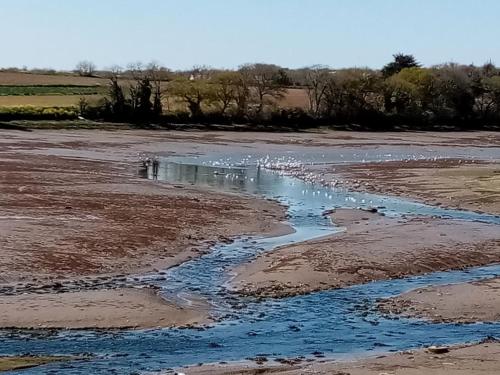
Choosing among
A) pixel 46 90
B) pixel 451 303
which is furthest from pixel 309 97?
pixel 451 303

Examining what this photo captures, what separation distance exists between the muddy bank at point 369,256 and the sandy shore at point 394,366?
5360 millimetres

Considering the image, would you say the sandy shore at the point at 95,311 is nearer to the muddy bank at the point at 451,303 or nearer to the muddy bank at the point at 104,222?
the muddy bank at the point at 104,222

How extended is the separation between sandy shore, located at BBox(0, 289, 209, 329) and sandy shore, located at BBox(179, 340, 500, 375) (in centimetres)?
329

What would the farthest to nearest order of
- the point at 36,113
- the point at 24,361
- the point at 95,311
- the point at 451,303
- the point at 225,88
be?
the point at 225,88, the point at 36,113, the point at 451,303, the point at 95,311, the point at 24,361

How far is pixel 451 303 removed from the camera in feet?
61.1

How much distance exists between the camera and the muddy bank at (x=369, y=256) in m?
20.5

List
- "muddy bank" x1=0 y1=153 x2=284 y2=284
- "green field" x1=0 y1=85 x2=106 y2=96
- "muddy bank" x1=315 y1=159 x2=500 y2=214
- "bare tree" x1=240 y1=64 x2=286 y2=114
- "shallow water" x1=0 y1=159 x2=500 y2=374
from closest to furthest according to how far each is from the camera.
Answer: "shallow water" x1=0 y1=159 x2=500 y2=374
"muddy bank" x1=0 y1=153 x2=284 y2=284
"muddy bank" x1=315 y1=159 x2=500 y2=214
"bare tree" x1=240 y1=64 x2=286 y2=114
"green field" x1=0 y1=85 x2=106 y2=96

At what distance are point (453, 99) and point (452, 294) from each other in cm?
8152

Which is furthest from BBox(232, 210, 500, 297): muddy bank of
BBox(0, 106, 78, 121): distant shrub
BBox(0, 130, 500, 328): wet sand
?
BBox(0, 106, 78, 121): distant shrub

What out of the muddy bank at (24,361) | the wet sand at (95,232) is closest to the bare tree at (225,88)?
the wet sand at (95,232)

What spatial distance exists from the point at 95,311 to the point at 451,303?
24.6 feet

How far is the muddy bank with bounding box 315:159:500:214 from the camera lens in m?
36.8

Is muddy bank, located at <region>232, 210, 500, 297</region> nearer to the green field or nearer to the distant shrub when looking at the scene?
the distant shrub

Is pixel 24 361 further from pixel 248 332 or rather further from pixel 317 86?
pixel 317 86
